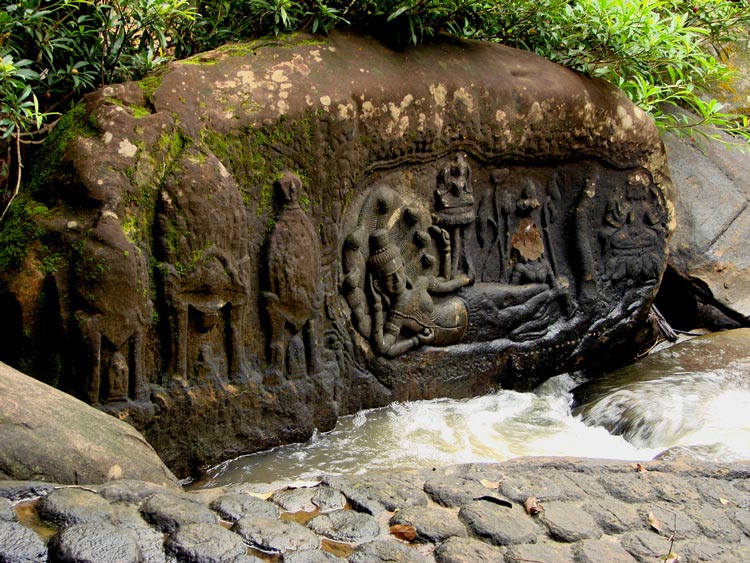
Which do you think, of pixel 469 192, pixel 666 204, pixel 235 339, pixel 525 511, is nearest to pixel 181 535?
pixel 525 511

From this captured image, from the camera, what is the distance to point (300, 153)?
447cm

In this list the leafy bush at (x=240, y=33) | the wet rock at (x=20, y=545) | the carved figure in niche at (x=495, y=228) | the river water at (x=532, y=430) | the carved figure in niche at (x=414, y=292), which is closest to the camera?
the wet rock at (x=20, y=545)

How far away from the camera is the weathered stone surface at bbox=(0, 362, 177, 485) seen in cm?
312

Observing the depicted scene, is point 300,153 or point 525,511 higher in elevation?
point 300,153

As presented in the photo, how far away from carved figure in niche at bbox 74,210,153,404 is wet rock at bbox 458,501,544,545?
5.04ft

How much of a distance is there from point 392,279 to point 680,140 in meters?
3.80

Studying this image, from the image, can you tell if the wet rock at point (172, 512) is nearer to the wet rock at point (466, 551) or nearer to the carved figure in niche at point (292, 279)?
the wet rock at point (466, 551)

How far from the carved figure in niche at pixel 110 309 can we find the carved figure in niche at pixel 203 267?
0.15m

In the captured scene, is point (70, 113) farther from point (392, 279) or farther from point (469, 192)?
point (469, 192)

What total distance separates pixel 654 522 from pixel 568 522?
33 centimetres

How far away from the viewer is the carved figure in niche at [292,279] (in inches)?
173

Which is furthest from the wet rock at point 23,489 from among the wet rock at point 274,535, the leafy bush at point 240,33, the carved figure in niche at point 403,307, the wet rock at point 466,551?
the carved figure in niche at point 403,307

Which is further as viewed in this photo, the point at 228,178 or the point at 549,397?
the point at 549,397

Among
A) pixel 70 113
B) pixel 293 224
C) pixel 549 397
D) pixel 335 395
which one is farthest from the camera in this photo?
pixel 549 397
